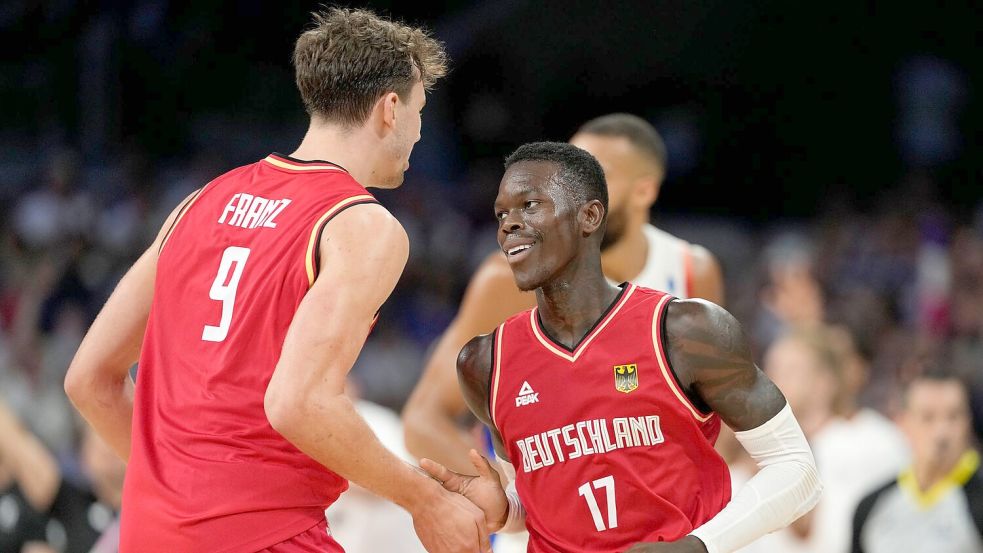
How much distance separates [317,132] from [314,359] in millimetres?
744

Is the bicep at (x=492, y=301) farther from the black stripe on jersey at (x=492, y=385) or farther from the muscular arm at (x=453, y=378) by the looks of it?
the black stripe on jersey at (x=492, y=385)

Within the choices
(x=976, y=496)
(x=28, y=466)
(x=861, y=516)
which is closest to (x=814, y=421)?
(x=861, y=516)

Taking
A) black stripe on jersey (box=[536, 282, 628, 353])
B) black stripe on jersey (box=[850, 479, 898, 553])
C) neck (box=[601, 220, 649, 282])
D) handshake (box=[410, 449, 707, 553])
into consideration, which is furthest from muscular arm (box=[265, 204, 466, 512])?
black stripe on jersey (box=[850, 479, 898, 553])

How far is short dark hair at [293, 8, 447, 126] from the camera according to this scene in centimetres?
326

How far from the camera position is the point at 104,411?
3.45 m

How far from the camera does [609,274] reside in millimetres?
5023

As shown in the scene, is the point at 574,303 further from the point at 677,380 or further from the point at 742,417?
the point at 742,417

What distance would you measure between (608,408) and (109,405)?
1.38 meters

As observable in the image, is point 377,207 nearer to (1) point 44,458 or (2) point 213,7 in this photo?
(1) point 44,458

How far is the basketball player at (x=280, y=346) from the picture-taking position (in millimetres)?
2867

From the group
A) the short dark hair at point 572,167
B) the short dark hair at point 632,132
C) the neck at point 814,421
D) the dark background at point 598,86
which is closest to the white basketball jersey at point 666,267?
the short dark hair at point 632,132

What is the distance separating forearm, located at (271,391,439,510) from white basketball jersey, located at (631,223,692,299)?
2.16 m

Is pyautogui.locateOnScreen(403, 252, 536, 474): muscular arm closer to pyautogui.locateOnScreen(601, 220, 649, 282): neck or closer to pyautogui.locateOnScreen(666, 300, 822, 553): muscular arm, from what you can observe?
pyautogui.locateOnScreen(601, 220, 649, 282): neck

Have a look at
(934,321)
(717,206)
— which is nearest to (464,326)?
(934,321)
